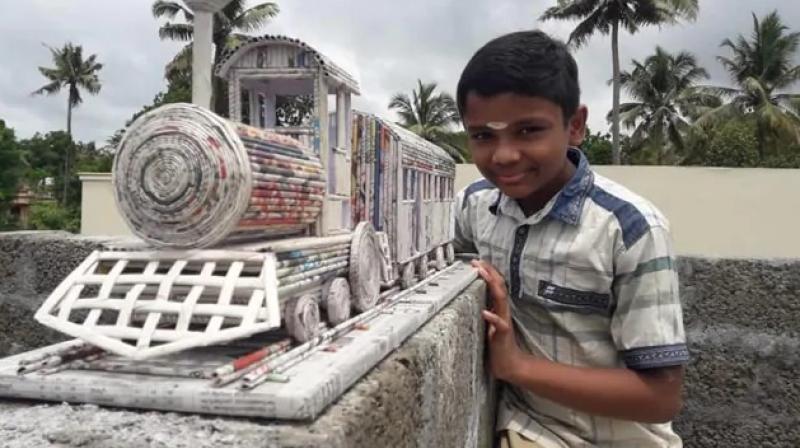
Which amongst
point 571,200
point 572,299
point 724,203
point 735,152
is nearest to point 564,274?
point 572,299

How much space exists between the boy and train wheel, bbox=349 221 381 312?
0.30 m

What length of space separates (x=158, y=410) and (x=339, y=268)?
786mm

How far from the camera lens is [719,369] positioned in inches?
159

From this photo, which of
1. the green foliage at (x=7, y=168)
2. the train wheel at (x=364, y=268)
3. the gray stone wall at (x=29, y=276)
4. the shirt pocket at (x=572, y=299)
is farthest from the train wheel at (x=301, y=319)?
the green foliage at (x=7, y=168)

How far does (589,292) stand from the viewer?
1.92m

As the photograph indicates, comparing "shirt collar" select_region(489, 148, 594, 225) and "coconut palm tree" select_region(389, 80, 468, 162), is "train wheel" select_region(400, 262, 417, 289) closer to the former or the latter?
"shirt collar" select_region(489, 148, 594, 225)

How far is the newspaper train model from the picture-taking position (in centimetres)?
138

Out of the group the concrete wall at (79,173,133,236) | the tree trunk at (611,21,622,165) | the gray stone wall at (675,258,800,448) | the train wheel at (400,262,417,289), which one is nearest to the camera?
the train wheel at (400,262,417,289)

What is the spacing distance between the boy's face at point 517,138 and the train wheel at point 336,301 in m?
0.48

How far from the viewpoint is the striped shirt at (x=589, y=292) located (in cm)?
180

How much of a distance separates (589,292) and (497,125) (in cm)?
51

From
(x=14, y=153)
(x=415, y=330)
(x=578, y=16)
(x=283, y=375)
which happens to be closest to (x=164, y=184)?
(x=283, y=375)

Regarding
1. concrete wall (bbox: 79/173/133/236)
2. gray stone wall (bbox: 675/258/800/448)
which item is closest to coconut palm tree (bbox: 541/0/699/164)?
concrete wall (bbox: 79/173/133/236)

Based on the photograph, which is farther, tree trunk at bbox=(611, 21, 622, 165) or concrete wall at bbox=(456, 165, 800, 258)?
tree trunk at bbox=(611, 21, 622, 165)
